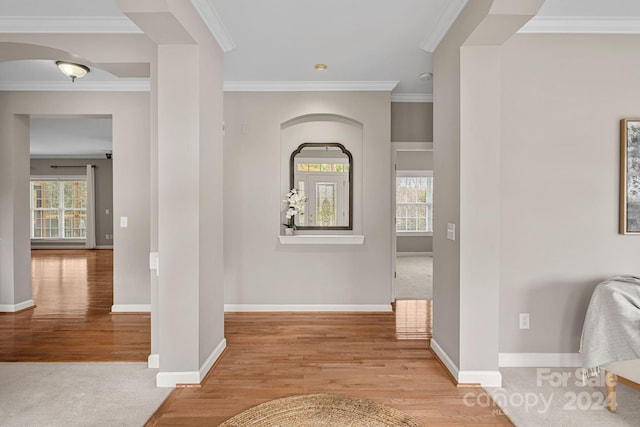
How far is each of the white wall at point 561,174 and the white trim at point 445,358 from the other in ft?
2.03

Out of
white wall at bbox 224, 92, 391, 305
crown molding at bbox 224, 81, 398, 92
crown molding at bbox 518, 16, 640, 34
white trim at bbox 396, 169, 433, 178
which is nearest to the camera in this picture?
crown molding at bbox 518, 16, 640, 34

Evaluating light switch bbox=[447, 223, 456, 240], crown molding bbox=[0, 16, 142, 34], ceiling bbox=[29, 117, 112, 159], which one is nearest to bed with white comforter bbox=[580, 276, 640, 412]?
light switch bbox=[447, 223, 456, 240]

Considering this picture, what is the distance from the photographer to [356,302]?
4.40m

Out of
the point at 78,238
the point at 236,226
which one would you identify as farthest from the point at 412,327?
the point at 78,238

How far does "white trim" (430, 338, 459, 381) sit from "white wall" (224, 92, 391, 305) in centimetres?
125

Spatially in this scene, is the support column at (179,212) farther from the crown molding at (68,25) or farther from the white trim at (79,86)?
the white trim at (79,86)

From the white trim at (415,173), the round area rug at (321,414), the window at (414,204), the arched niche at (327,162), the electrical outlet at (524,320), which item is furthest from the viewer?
the window at (414,204)

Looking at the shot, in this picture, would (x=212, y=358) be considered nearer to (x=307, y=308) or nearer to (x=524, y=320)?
(x=307, y=308)

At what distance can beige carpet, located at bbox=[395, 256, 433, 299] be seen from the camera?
210 inches

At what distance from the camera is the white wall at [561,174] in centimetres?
289

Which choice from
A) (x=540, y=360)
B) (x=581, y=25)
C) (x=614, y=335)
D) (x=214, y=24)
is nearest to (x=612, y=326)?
(x=614, y=335)

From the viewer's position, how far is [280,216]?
14.6 feet

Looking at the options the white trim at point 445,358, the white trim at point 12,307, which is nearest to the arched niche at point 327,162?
the white trim at point 445,358

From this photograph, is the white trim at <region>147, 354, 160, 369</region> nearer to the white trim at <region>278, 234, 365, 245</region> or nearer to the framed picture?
the white trim at <region>278, 234, 365, 245</region>
